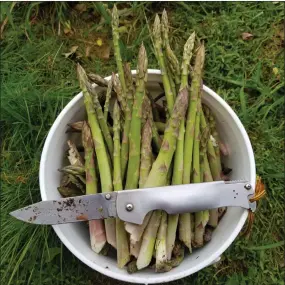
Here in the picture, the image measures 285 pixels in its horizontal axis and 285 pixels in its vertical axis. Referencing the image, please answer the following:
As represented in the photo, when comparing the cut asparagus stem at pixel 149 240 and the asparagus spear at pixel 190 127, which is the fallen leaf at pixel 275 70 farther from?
the cut asparagus stem at pixel 149 240

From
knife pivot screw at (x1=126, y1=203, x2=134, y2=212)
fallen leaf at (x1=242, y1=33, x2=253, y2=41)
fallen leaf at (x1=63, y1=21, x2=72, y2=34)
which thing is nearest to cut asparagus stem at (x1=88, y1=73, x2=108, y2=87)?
knife pivot screw at (x1=126, y1=203, x2=134, y2=212)

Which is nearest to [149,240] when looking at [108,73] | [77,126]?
[77,126]

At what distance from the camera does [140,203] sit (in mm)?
1392

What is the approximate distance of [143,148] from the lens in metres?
1.47

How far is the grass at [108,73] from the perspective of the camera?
1925 mm

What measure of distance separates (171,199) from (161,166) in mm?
109

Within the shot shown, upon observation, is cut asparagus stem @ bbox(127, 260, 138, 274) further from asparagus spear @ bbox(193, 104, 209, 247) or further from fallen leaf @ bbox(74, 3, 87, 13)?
fallen leaf @ bbox(74, 3, 87, 13)

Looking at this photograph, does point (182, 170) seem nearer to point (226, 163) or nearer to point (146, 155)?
point (146, 155)

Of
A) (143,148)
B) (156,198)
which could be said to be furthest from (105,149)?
(156,198)

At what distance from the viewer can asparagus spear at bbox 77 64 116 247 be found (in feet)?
4.89

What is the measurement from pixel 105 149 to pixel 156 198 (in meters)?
0.26

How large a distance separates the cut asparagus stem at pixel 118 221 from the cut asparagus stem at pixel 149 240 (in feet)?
0.18

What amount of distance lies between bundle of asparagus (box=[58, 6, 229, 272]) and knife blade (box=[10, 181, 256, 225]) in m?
0.06

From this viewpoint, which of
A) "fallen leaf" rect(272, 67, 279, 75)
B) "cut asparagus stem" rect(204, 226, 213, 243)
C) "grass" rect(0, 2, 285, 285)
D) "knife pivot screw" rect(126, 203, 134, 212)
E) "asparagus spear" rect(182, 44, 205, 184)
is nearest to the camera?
"knife pivot screw" rect(126, 203, 134, 212)
